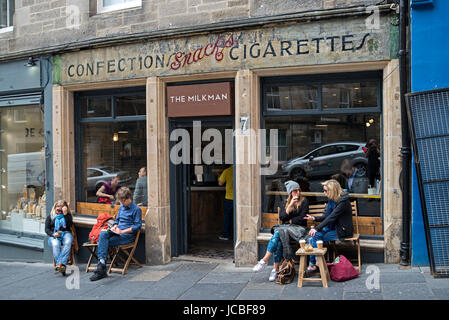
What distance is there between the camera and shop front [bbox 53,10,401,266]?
23.7ft

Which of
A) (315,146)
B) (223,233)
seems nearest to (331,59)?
(315,146)

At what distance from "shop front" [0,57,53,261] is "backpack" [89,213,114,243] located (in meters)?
1.88

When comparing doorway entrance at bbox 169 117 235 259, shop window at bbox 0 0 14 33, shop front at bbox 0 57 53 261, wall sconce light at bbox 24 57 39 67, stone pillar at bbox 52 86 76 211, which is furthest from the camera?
shop window at bbox 0 0 14 33

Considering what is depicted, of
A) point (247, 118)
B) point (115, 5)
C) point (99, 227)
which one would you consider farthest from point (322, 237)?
point (115, 5)

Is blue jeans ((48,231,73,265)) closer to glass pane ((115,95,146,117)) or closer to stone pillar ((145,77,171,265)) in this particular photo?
stone pillar ((145,77,171,265))

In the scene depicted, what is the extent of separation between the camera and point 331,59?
7242 mm

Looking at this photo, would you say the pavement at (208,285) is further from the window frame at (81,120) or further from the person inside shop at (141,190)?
the window frame at (81,120)

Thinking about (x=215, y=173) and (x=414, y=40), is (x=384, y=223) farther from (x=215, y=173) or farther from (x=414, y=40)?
(x=215, y=173)

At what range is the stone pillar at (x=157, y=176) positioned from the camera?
8.40 meters

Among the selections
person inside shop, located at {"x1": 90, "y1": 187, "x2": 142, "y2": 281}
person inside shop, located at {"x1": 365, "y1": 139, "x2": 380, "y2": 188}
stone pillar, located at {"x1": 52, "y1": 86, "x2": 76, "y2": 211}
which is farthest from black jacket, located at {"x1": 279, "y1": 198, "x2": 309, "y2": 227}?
stone pillar, located at {"x1": 52, "y1": 86, "x2": 76, "y2": 211}

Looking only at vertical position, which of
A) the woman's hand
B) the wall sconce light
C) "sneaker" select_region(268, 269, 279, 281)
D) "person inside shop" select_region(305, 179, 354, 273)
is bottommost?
"sneaker" select_region(268, 269, 279, 281)

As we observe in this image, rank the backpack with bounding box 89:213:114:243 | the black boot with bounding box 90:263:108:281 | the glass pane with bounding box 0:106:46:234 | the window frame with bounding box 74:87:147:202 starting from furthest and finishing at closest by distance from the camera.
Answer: the glass pane with bounding box 0:106:46:234, the window frame with bounding box 74:87:147:202, the backpack with bounding box 89:213:114:243, the black boot with bounding box 90:263:108:281

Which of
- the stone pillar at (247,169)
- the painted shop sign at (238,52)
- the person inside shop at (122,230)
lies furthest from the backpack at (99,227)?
the painted shop sign at (238,52)

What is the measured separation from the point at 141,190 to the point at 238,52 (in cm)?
310
